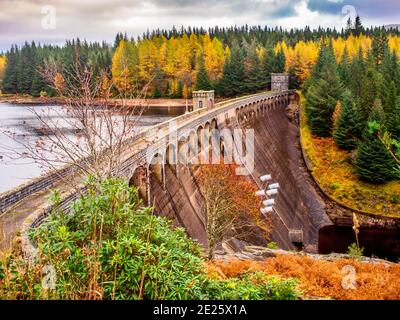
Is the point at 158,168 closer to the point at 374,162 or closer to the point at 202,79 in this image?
the point at 374,162

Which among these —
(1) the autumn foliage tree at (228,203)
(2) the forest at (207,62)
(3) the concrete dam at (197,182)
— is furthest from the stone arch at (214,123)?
(2) the forest at (207,62)

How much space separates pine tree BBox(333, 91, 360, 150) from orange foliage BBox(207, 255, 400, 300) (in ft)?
118

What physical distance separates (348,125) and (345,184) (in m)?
7.59

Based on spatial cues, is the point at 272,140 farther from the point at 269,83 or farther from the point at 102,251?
the point at 102,251

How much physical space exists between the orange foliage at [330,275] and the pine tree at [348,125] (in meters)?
35.8

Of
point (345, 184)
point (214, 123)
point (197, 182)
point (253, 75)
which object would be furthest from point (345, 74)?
point (197, 182)

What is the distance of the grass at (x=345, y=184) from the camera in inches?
1736

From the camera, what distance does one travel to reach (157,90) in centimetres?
8700

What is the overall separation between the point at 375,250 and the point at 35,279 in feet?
119

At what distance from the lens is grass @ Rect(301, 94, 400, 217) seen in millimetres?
44094

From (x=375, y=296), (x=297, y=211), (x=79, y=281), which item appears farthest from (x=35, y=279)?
(x=297, y=211)

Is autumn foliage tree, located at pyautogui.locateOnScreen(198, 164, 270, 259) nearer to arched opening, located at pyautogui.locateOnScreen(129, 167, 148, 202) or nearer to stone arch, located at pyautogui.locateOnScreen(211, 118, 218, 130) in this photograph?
arched opening, located at pyautogui.locateOnScreen(129, 167, 148, 202)
